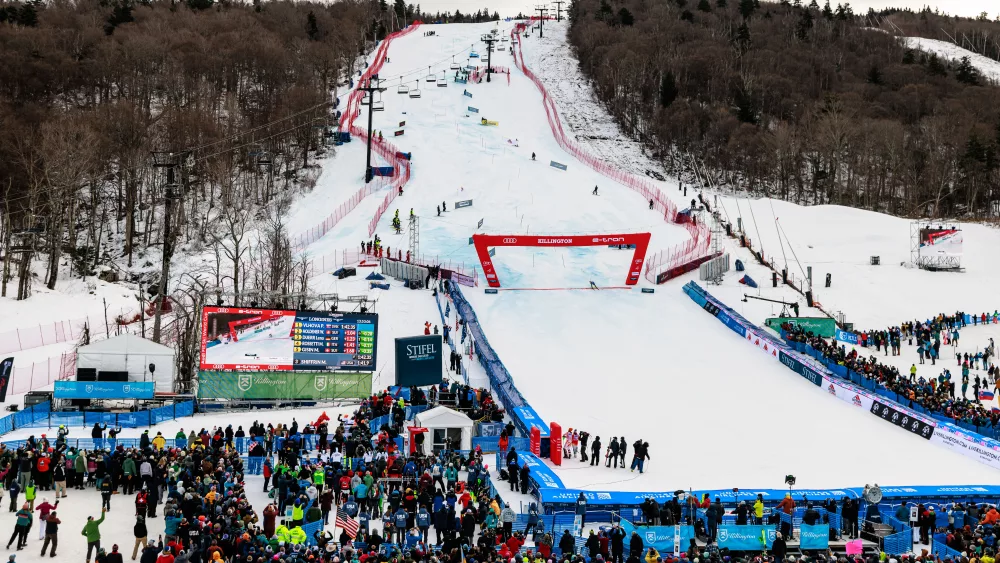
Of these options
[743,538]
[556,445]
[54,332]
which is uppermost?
[743,538]

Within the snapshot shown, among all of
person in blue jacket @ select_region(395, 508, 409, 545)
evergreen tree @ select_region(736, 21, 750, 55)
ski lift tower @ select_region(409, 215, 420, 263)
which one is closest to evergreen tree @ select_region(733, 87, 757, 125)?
evergreen tree @ select_region(736, 21, 750, 55)

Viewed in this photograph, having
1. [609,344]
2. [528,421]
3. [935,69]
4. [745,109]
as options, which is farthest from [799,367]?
[935,69]

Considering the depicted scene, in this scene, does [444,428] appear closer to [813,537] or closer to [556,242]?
[813,537]

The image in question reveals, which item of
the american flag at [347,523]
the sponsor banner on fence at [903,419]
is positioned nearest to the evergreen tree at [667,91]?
the sponsor banner on fence at [903,419]

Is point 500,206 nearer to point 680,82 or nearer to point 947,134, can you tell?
point 947,134

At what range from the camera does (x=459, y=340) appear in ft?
134

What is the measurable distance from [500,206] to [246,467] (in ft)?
130

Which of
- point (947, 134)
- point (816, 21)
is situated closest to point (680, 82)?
point (947, 134)

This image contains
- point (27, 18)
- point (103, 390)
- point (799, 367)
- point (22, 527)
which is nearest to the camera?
point (22, 527)

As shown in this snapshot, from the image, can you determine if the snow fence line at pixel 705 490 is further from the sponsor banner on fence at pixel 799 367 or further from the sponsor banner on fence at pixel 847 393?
the sponsor banner on fence at pixel 799 367

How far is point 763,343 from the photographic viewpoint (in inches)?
1640

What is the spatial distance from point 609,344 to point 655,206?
25.1m

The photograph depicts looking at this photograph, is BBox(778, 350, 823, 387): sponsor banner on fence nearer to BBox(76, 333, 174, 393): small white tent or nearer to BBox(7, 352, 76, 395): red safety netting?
BBox(76, 333, 174, 393): small white tent

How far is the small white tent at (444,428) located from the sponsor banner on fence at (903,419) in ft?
46.5
